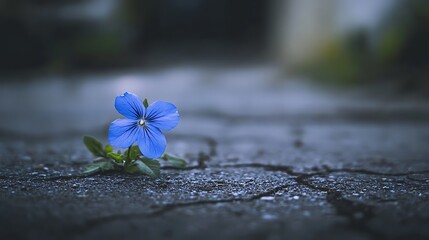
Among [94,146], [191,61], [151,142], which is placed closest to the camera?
[151,142]

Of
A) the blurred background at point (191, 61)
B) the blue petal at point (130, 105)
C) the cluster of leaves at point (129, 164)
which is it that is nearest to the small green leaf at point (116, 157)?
the cluster of leaves at point (129, 164)

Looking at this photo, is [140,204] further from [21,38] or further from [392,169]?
[21,38]

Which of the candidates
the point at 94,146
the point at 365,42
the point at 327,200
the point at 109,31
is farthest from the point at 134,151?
the point at 109,31

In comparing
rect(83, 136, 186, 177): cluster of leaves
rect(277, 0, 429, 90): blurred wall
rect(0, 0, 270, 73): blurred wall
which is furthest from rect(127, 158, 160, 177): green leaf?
rect(0, 0, 270, 73): blurred wall

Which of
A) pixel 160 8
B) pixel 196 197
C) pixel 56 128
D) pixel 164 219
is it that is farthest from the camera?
pixel 160 8

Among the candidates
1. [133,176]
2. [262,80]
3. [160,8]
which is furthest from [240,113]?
[160,8]

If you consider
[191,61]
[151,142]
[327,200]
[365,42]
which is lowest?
[327,200]

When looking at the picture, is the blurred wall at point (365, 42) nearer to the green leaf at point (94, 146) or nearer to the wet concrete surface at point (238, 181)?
the wet concrete surface at point (238, 181)

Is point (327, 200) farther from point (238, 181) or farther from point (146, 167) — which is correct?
point (146, 167)
